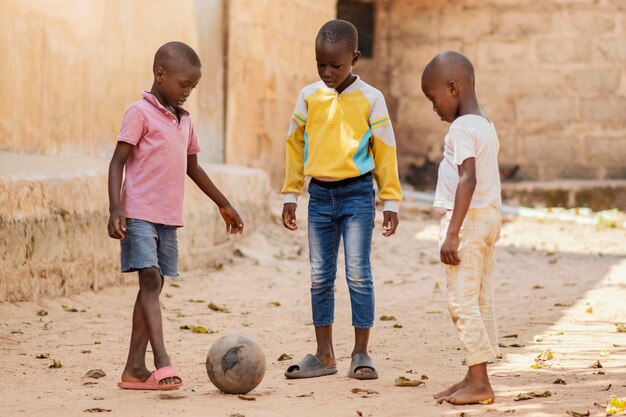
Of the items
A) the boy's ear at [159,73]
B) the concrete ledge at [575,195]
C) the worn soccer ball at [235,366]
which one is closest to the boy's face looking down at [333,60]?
the boy's ear at [159,73]

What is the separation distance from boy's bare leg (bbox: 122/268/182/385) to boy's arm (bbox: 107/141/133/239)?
241mm

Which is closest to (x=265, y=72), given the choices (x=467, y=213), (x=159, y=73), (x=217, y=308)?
(x=217, y=308)

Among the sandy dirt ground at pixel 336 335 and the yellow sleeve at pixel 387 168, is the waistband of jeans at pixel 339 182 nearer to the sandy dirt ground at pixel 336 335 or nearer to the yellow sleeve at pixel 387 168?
the yellow sleeve at pixel 387 168

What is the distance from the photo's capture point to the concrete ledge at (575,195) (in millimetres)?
13398

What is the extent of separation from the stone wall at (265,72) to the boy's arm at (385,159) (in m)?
6.02

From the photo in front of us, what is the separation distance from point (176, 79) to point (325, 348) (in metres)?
1.53

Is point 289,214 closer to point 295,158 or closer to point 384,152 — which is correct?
point 295,158

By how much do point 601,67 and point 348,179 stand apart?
9.86 meters

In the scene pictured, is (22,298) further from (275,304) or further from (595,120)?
(595,120)

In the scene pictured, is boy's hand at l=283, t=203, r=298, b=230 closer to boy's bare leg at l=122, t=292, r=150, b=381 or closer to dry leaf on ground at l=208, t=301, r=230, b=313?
boy's bare leg at l=122, t=292, r=150, b=381

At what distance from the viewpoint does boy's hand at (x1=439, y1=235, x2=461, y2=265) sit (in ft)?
13.8

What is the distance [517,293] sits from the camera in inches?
317

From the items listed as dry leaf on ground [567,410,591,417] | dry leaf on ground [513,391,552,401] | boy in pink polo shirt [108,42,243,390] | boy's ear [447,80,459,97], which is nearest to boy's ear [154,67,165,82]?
boy in pink polo shirt [108,42,243,390]

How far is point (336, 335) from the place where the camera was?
20.7 feet
